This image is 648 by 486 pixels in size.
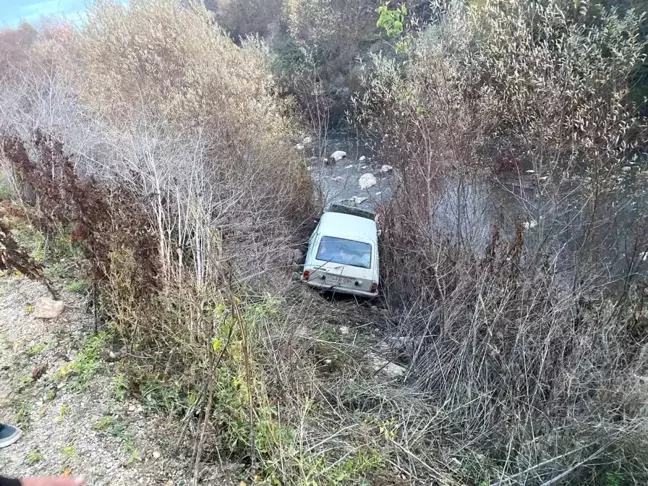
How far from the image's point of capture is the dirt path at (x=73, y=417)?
133 inches

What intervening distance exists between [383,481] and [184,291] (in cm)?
235

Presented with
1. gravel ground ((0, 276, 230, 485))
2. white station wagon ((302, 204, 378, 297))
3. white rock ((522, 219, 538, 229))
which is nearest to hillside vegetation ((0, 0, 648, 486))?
white rock ((522, 219, 538, 229))

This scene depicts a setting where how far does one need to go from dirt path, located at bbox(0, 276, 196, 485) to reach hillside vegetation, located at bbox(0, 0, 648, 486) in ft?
0.67

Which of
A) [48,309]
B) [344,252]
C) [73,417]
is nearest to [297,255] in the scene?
[344,252]

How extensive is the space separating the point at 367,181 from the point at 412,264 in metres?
5.31

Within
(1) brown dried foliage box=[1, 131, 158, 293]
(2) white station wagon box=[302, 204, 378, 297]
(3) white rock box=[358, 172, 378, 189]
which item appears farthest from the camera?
(3) white rock box=[358, 172, 378, 189]

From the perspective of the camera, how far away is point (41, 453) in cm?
346

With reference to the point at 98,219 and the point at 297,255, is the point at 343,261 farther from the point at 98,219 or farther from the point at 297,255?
the point at 98,219

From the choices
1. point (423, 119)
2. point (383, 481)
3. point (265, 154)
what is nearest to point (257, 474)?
point (383, 481)

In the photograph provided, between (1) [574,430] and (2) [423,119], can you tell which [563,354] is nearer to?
(1) [574,430]

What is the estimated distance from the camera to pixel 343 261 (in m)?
7.46

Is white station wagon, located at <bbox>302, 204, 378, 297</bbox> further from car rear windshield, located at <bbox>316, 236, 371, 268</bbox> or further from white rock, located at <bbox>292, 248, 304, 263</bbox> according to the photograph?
white rock, located at <bbox>292, 248, 304, 263</bbox>

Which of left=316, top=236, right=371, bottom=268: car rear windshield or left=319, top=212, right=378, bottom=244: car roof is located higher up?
left=319, top=212, right=378, bottom=244: car roof

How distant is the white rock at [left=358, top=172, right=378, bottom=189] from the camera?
11969 mm
